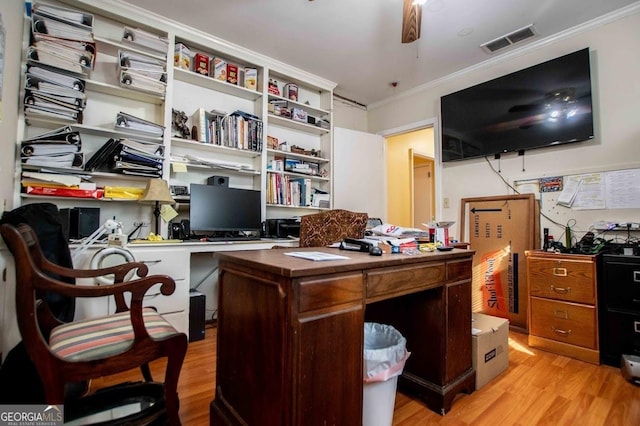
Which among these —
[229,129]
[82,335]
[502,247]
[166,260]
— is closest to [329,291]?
[82,335]

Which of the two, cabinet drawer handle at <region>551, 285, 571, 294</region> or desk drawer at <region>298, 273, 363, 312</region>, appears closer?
desk drawer at <region>298, 273, 363, 312</region>

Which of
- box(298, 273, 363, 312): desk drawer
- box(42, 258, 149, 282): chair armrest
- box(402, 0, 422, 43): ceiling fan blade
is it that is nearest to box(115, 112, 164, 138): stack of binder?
box(42, 258, 149, 282): chair armrest

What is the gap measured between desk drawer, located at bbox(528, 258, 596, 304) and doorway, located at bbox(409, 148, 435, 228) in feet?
9.06

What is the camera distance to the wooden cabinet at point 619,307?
1952 millimetres

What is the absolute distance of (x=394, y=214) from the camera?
443 cm

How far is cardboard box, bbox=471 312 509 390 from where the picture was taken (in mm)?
1690

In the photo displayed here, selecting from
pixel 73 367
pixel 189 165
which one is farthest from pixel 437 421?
pixel 189 165

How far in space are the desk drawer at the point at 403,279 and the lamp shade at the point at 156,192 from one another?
180cm

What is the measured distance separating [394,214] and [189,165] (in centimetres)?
290

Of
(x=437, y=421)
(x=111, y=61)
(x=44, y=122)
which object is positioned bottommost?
(x=437, y=421)

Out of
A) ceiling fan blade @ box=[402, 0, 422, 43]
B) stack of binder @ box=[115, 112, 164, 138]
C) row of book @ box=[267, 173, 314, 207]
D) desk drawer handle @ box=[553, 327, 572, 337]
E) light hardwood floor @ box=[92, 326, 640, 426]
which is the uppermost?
ceiling fan blade @ box=[402, 0, 422, 43]

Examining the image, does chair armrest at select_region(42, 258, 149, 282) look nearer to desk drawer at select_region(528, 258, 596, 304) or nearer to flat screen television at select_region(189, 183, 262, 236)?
flat screen television at select_region(189, 183, 262, 236)

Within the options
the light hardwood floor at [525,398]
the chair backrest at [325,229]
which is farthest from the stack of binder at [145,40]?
the light hardwood floor at [525,398]

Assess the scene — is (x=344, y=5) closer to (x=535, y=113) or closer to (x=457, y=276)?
(x=535, y=113)
